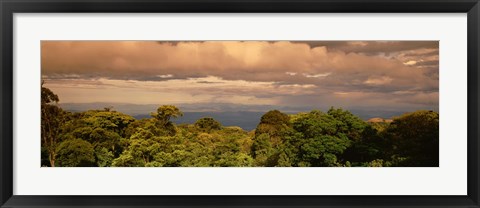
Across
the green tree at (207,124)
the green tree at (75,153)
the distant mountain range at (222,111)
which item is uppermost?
the distant mountain range at (222,111)

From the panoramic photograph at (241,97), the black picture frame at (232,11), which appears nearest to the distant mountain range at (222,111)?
the panoramic photograph at (241,97)

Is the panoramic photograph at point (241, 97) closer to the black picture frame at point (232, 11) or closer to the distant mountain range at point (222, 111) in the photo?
the distant mountain range at point (222, 111)

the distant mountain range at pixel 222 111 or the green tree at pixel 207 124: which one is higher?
the distant mountain range at pixel 222 111

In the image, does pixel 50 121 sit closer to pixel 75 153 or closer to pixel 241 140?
pixel 75 153

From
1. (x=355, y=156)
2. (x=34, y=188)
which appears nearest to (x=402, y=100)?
(x=355, y=156)

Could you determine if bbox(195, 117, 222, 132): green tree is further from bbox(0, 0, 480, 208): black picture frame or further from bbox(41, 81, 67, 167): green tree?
bbox(41, 81, 67, 167): green tree

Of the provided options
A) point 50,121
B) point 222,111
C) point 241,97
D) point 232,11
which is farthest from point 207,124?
point 50,121
